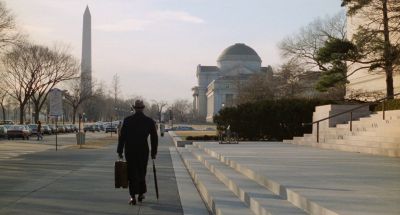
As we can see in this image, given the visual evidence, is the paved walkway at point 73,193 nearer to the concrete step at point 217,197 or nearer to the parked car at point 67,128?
the concrete step at point 217,197

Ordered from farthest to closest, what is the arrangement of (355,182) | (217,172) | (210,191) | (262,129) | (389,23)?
1. (262,129)
2. (389,23)
3. (217,172)
4. (210,191)
5. (355,182)

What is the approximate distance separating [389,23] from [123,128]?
850 inches

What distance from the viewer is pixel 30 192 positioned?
40.7ft

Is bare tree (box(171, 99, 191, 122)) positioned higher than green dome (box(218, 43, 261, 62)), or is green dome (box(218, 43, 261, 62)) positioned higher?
green dome (box(218, 43, 261, 62))

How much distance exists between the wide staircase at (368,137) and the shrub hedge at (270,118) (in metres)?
11.1

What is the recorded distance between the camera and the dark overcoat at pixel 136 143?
1034 cm

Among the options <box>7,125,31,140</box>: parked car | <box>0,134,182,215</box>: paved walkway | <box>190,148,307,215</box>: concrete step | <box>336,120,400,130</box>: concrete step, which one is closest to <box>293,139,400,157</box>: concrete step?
<box>336,120,400,130</box>: concrete step

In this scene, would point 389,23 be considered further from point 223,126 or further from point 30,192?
point 30,192

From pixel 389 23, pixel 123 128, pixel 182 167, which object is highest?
pixel 389 23

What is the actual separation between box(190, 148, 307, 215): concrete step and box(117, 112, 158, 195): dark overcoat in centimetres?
192

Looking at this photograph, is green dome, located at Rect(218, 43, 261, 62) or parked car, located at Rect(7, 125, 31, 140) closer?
parked car, located at Rect(7, 125, 31, 140)

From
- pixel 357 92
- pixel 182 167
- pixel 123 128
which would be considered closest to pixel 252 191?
pixel 123 128

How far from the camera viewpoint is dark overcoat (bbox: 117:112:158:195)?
1034cm

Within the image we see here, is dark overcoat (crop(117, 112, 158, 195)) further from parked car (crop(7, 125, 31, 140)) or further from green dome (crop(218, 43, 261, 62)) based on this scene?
green dome (crop(218, 43, 261, 62))
